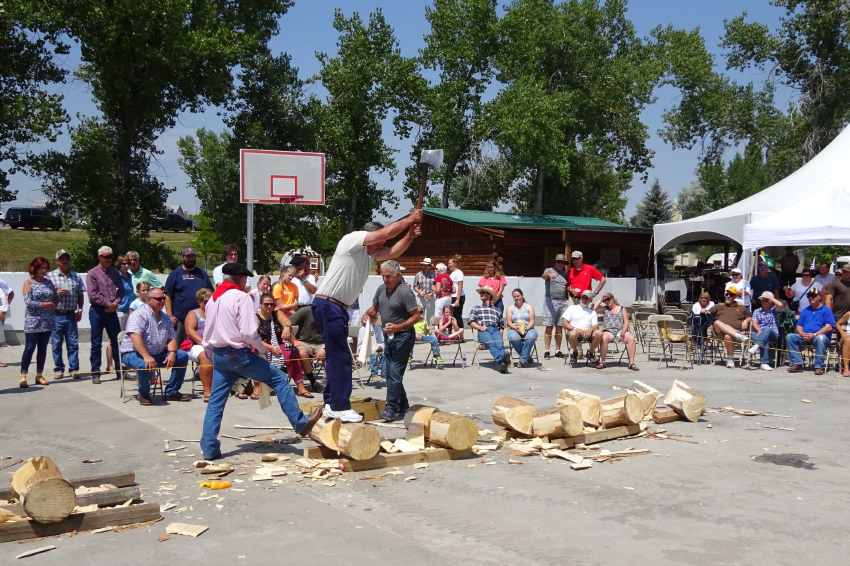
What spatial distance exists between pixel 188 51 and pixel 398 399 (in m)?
23.9

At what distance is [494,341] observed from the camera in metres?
12.6

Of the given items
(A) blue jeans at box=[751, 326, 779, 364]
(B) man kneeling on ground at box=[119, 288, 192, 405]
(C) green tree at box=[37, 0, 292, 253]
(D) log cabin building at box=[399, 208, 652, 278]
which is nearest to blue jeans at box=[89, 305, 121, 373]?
(B) man kneeling on ground at box=[119, 288, 192, 405]

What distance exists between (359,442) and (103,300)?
20.4ft

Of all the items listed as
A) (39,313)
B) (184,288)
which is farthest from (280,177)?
(39,313)

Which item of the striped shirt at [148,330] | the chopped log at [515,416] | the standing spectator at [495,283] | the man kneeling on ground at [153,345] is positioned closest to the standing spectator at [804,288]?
the standing spectator at [495,283]

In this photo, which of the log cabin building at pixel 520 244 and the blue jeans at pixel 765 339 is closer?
the blue jeans at pixel 765 339

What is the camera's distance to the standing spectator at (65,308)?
11.2 m

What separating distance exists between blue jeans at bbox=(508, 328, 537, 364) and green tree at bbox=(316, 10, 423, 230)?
89.5ft

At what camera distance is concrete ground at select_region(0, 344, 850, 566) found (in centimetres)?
473

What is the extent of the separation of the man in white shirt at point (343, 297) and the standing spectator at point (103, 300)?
4537 mm

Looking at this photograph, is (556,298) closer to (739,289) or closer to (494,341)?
(494,341)

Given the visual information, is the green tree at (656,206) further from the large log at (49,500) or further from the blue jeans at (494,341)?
the large log at (49,500)

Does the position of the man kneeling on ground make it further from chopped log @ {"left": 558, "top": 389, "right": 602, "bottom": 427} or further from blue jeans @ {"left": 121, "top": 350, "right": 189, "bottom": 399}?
chopped log @ {"left": 558, "top": 389, "right": 602, "bottom": 427}

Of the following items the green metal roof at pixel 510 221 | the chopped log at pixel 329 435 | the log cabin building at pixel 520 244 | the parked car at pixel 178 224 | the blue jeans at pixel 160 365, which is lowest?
the chopped log at pixel 329 435
